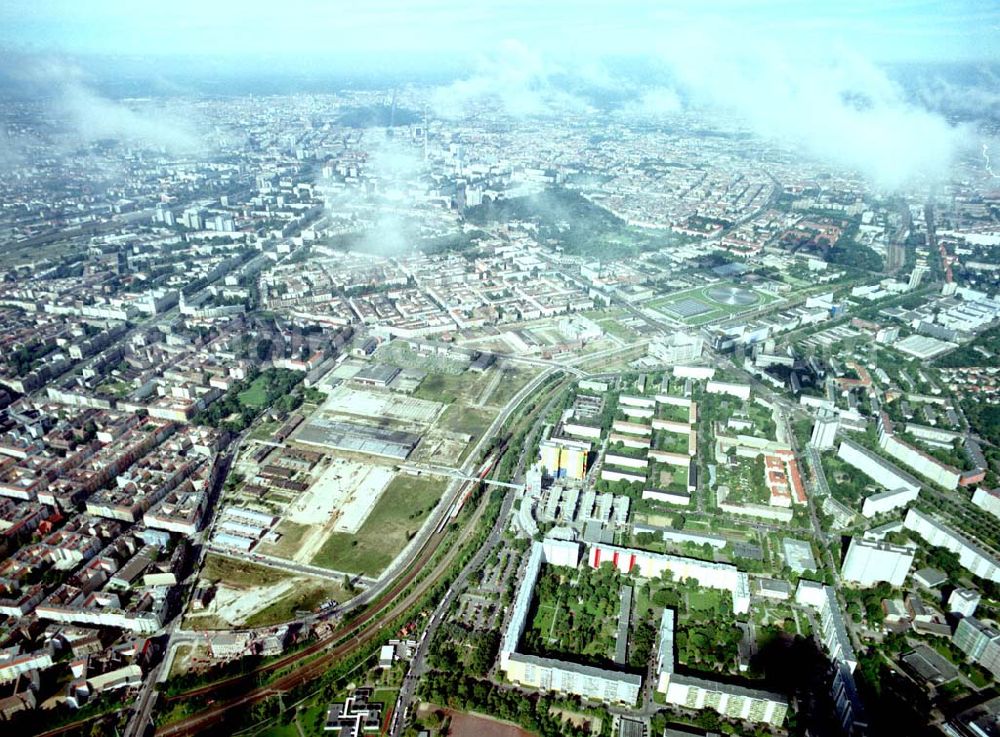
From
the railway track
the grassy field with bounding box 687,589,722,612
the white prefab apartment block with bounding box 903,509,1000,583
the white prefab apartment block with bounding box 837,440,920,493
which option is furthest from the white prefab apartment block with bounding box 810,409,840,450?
the railway track

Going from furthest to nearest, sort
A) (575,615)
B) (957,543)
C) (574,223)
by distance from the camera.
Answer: (574,223)
(957,543)
(575,615)

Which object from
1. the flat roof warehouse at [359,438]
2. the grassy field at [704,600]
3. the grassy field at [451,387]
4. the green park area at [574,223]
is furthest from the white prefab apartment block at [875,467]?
the green park area at [574,223]

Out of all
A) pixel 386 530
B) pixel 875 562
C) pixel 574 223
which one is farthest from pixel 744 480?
pixel 574 223

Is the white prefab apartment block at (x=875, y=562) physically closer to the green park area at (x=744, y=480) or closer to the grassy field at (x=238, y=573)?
the green park area at (x=744, y=480)

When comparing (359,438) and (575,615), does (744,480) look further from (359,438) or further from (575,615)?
(359,438)

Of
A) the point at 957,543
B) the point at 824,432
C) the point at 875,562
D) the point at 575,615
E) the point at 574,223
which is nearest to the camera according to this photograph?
the point at 575,615

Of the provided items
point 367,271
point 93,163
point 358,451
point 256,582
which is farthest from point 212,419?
point 93,163
